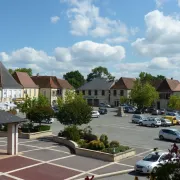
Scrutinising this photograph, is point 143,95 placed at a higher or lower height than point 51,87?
lower

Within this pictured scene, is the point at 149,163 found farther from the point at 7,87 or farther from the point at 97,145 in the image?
the point at 7,87

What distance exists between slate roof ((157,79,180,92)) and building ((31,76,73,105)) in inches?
1010

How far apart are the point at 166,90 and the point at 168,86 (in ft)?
3.67

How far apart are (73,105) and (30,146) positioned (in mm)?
5616

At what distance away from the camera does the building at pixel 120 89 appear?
278 ft

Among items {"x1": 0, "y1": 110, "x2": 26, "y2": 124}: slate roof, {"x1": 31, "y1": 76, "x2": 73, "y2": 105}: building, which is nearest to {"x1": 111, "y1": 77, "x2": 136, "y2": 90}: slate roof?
{"x1": 31, "y1": 76, "x2": 73, "y2": 105}: building

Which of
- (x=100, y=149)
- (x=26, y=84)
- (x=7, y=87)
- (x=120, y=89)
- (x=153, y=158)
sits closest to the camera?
(x=153, y=158)

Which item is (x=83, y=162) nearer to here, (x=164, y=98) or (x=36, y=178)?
(x=36, y=178)

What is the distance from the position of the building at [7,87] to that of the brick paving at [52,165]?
36983mm

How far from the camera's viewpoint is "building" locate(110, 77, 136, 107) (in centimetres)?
8471

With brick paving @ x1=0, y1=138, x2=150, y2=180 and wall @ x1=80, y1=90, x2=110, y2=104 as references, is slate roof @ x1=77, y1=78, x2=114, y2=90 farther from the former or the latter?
brick paving @ x1=0, y1=138, x2=150, y2=180

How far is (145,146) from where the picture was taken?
1081 inches

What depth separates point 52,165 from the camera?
64.3ft

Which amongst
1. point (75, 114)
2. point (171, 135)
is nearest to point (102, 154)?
point (75, 114)
